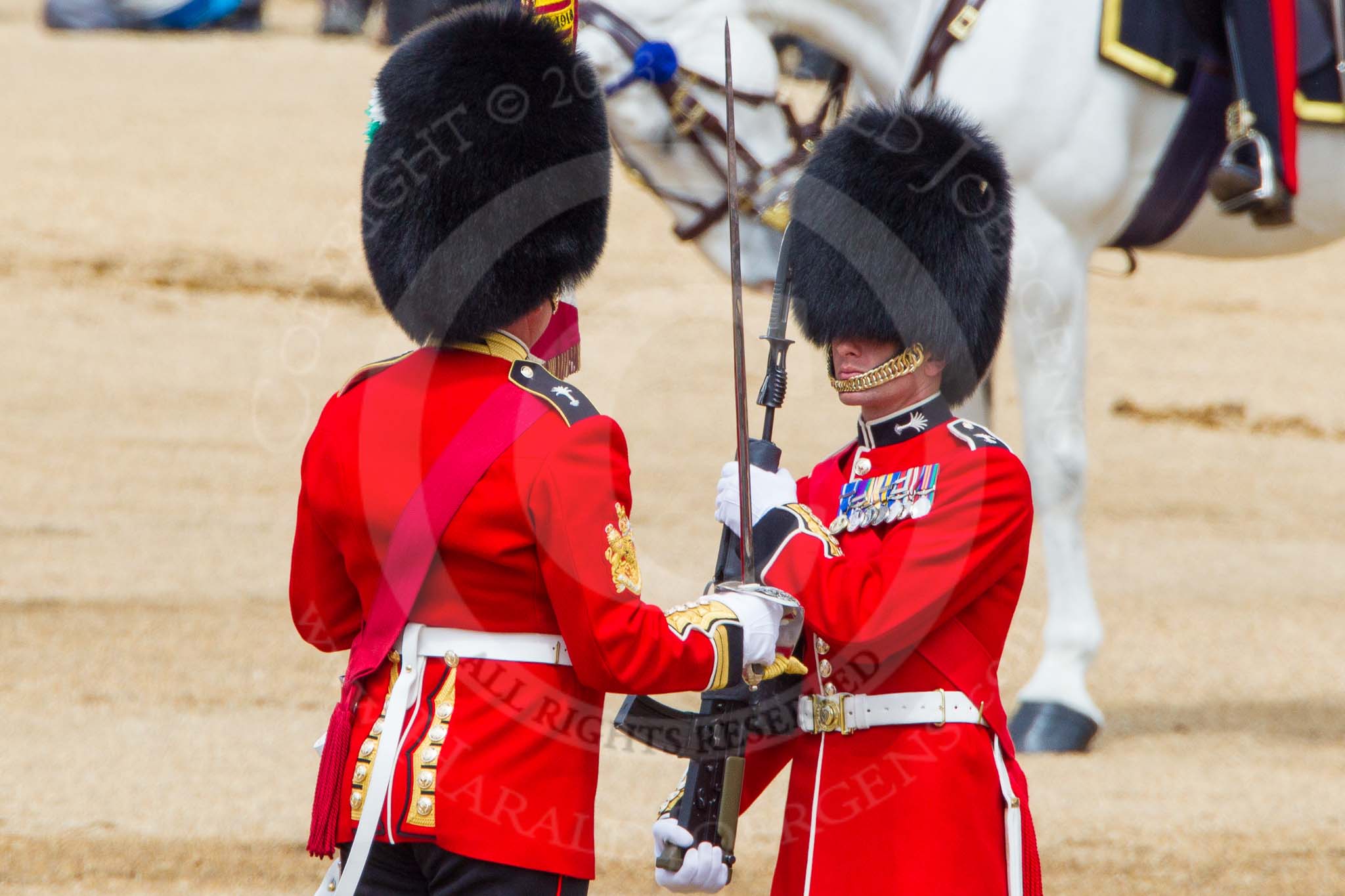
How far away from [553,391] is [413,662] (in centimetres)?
33

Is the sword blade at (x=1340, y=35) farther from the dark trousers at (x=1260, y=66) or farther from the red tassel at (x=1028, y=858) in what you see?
the red tassel at (x=1028, y=858)

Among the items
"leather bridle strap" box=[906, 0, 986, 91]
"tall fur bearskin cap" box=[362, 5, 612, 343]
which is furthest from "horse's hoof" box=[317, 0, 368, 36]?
"tall fur bearskin cap" box=[362, 5, 612, 343]

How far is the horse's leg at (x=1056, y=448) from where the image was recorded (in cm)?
418

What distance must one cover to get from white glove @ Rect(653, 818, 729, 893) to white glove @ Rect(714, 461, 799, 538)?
355 millimetres

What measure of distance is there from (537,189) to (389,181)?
0.17 meters

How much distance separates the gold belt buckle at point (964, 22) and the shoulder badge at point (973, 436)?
2.03 metres

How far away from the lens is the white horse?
4172 mm

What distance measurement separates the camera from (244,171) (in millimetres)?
13406

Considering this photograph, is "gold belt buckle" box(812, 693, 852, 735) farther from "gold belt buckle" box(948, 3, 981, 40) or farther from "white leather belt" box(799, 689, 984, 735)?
"gold belt buckle" box(948, 3, 981, 40)

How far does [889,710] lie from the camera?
2289mm

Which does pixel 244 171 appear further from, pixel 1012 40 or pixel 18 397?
pixel 1012 40

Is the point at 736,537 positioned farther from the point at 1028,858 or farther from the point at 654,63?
the point at 654,63

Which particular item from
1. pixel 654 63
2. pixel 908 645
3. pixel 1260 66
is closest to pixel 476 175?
pixel 908 645

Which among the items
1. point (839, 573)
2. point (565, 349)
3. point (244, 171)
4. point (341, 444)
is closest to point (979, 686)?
point (839, 573)
